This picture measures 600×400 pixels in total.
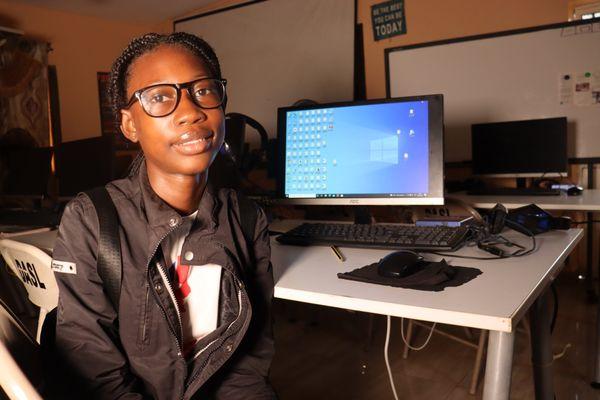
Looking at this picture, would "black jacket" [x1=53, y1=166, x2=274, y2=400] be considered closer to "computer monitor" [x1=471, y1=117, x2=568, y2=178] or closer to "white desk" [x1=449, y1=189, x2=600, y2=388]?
"white desk" [x1=449, y1=189, x2=600, y2=388]

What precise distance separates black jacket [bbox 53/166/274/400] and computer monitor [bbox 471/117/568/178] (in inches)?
97.3

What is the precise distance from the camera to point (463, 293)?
0.89 metres

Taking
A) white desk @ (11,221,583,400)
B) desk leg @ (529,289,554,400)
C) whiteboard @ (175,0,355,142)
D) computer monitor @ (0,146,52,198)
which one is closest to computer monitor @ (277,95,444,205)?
white desk @ (11,221,583,400)

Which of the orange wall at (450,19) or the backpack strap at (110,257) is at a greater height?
the orange wall at (450,19)

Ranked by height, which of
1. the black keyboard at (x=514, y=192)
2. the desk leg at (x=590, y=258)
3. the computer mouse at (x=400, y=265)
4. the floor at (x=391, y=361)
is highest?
the computer mouse at (x=400, y=265)

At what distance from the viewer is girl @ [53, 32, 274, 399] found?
2.89 feet

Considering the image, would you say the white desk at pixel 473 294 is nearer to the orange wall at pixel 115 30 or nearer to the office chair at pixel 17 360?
the office chair at pixel 17 360

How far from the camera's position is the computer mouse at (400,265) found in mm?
975

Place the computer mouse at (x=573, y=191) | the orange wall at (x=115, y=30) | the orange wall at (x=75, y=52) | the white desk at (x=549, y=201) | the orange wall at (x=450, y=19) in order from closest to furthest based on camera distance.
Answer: the white desk at (x=549, y=201) → the computer mouse at (x=573, y=191) → the orange wall at (x=450, y=19) → the orange wall at (x=115, y=30) → the orange wall at (x=75, y=52)

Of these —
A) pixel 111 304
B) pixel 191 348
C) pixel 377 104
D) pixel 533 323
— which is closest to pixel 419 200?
pixel 377 104

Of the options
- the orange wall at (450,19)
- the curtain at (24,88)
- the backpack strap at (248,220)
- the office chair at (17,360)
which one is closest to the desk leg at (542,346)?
the backpack strap at (248,220)

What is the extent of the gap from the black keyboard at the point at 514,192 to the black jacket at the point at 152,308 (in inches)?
83.1

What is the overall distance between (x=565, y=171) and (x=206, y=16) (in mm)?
3851

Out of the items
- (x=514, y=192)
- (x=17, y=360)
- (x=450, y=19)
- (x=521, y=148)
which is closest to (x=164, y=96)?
(x=17, y=360)
